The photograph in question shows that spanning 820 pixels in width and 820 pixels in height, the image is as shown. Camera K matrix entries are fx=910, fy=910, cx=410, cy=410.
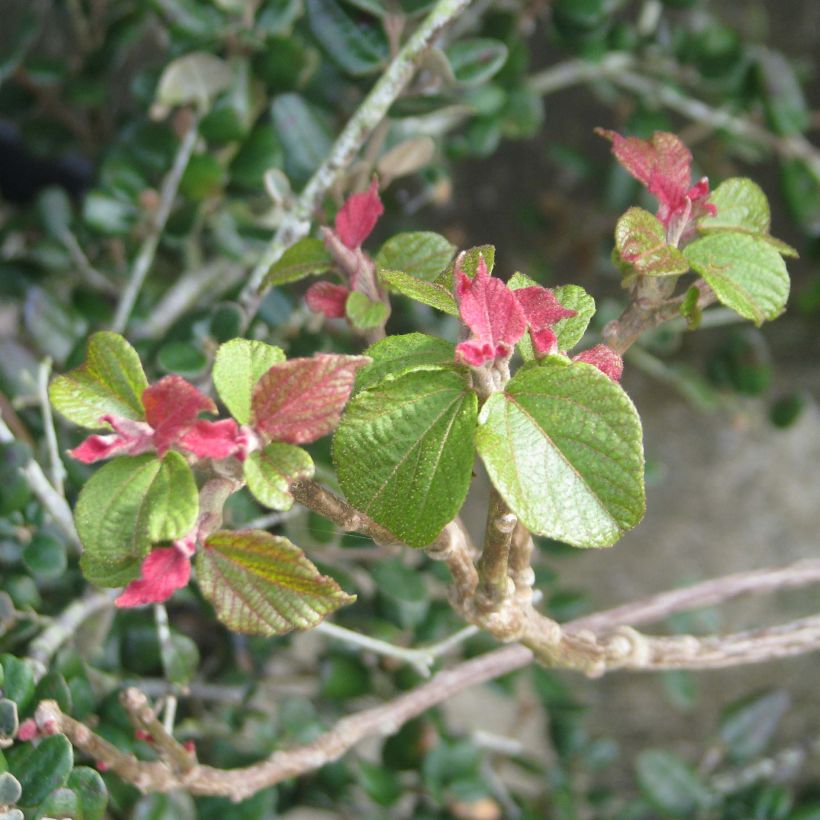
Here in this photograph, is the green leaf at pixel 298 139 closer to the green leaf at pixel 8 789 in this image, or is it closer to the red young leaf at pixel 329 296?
the red young leaf at pixel 329 296

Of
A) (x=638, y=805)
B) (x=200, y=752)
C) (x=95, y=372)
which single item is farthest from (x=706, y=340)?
(x=95, y=372)

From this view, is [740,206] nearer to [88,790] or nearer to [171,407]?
[171,407]

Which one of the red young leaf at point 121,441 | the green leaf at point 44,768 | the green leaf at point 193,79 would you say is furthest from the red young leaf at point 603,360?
the green leaf at point 193,79

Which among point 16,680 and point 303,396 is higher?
point 303,396

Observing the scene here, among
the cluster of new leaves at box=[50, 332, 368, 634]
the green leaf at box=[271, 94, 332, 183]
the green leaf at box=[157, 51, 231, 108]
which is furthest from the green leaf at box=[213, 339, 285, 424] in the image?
the green leaf at box=[157, 51, 231, 108]

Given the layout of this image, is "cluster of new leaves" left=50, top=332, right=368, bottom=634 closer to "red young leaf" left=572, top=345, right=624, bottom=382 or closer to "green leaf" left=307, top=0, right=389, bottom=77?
"red young leaf" left=572, top=345, right=624, bottom=382

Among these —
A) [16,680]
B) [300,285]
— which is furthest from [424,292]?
[300,285]
